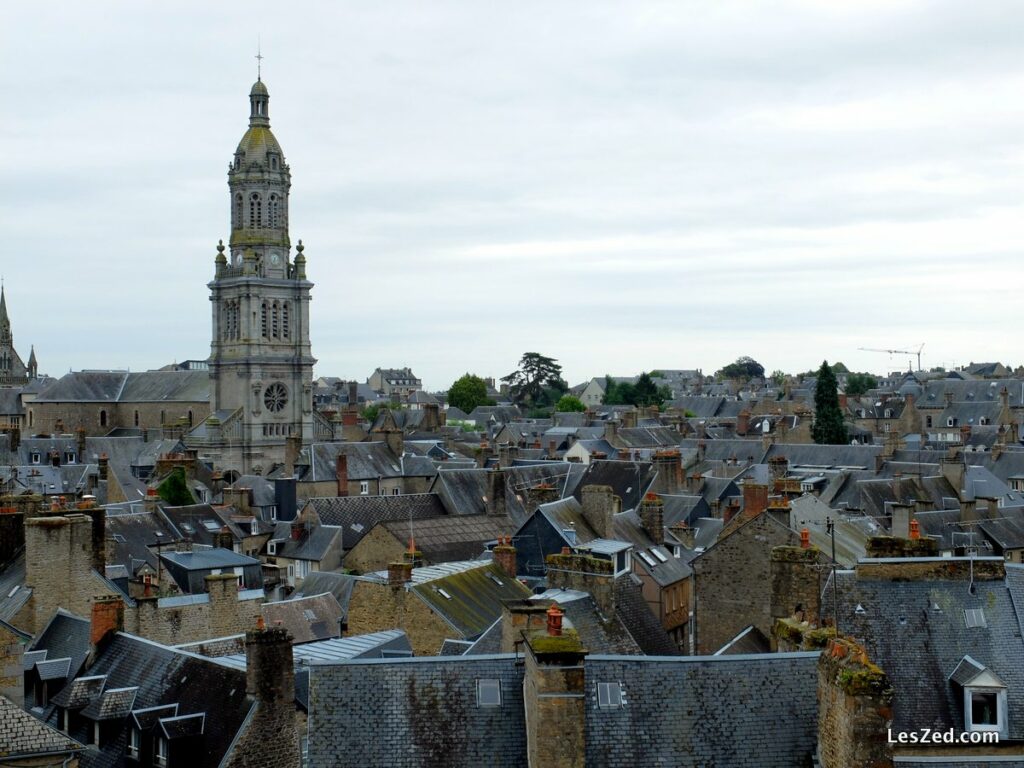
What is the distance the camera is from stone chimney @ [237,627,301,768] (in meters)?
20.0

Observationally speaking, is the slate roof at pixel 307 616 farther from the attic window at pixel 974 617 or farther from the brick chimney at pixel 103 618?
the attic window at pixel 974 617

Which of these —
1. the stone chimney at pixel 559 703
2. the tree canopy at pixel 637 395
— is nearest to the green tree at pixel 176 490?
the stone chimney at pixel 559 703

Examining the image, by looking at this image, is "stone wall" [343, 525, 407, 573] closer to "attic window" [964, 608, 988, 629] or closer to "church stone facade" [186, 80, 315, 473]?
"attic window" [964, 608, 988, 629]

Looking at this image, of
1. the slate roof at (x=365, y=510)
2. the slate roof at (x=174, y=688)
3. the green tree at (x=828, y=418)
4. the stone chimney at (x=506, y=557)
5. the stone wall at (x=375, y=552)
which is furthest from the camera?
the green tree at (x=828, y=418)

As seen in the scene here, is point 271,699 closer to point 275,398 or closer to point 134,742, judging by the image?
point 134,742

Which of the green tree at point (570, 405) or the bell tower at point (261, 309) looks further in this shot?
the green tree at point (570, 405)

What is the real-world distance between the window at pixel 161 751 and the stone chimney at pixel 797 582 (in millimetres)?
11215

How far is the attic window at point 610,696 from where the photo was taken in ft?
59.4

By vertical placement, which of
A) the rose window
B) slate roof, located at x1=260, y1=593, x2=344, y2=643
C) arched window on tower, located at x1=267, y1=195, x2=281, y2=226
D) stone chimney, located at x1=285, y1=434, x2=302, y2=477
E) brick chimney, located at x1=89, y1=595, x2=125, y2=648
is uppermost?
arched window on tower, located at x1=267, y1=195, x2=281, y2=226

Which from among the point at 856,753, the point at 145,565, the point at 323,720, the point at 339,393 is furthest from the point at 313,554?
the point at 339,393

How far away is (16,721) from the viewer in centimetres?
1684

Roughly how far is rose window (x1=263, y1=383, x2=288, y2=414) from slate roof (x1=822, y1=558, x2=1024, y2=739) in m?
79.0

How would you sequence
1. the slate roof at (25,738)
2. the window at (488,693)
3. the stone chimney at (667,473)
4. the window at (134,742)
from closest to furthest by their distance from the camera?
1. the slate roof at (25,738)
2. the window at (488,693)
3. the window at (134,742)
4. the stone chimney at (667,473)

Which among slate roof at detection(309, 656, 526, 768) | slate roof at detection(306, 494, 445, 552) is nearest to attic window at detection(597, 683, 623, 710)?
slate roof at detection(309, 656, 526, 768)
